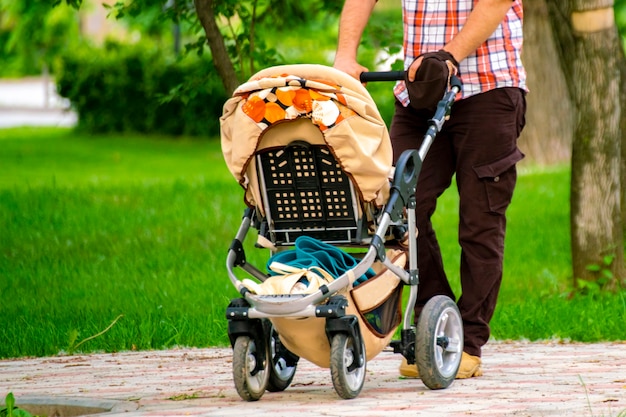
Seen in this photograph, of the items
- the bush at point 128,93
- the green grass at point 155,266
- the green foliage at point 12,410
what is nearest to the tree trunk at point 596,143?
the green grass at point 155,266

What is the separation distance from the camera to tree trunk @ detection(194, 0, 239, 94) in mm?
8320

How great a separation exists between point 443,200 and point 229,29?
4183mm

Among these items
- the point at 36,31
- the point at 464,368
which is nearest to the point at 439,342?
the point at 464,368

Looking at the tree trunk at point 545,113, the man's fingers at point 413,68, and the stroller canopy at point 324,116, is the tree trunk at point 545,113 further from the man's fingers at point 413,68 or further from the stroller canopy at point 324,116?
the stroller canopy at point 324,116

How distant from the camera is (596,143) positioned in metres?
7.93

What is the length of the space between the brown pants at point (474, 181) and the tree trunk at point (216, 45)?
9.26 ft

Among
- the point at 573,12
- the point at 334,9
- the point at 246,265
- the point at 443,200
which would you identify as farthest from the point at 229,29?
the point at 246,265

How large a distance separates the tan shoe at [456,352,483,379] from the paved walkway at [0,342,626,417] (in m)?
0.04

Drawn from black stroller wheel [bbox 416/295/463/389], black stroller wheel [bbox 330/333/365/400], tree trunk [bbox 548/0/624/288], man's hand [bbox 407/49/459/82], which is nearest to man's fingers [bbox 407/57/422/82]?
man's hand [bbox 407/49/459/82]

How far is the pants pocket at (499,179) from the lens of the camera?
17.9ft

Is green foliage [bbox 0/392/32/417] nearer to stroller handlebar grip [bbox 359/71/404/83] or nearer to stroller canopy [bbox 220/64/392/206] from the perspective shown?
stroller canopy [bbox 220/64/392/206]

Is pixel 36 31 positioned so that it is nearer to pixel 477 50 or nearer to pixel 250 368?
pixel 477 50

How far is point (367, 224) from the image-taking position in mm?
4996

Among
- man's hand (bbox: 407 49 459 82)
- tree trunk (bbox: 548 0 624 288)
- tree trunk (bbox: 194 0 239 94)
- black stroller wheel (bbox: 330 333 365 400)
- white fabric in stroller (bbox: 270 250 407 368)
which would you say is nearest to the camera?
black stroller wheel (bbox: 330 333 365 400)
